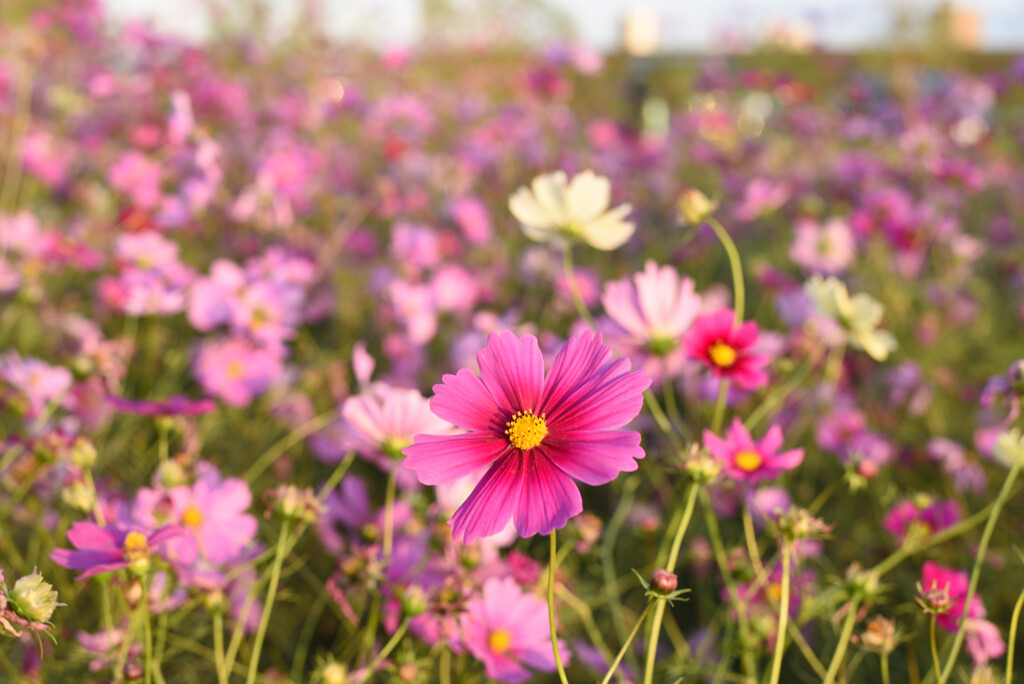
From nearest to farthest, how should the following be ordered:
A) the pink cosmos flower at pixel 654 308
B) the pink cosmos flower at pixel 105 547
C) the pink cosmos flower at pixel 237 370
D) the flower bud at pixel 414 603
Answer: the pink cosmos flower at pixel 105 547, the flower bud at pixel 414 603, the pink cosmos flower at pixel 654 308, the pink cosmos flower at pixel 237 370

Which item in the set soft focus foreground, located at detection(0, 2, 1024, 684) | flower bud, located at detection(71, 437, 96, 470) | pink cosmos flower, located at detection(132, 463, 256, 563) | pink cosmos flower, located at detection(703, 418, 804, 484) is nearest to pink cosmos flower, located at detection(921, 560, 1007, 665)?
soft focus foreground, located at detection(0, 2, 1024, 684)

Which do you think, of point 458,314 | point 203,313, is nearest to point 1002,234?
point 458,314

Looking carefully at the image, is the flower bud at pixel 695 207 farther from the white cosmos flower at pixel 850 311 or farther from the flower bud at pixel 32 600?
the flower bud at pixel 32 600

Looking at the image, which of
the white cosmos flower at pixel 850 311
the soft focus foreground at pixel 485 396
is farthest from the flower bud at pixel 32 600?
the white cosmos flower at pixel 850 311

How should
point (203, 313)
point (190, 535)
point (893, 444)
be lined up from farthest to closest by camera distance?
point (893, 444), point (203, 313), point (190, 535)

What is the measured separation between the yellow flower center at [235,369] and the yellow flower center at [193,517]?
39 cm

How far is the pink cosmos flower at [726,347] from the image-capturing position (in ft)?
2.39

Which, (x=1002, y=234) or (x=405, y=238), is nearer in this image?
(x=405, y=238)

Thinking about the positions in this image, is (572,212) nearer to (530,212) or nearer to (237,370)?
(530,212)

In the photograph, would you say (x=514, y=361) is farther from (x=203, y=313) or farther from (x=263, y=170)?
(x=263, y=170)

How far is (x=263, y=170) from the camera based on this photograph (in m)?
1.72

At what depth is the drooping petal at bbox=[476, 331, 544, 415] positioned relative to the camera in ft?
1.68

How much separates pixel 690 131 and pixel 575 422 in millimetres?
2959

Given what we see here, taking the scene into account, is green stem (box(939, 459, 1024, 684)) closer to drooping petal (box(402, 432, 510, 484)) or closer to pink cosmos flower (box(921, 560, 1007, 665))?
pink cosmos flower (box(921, 560, 1007, 665))
